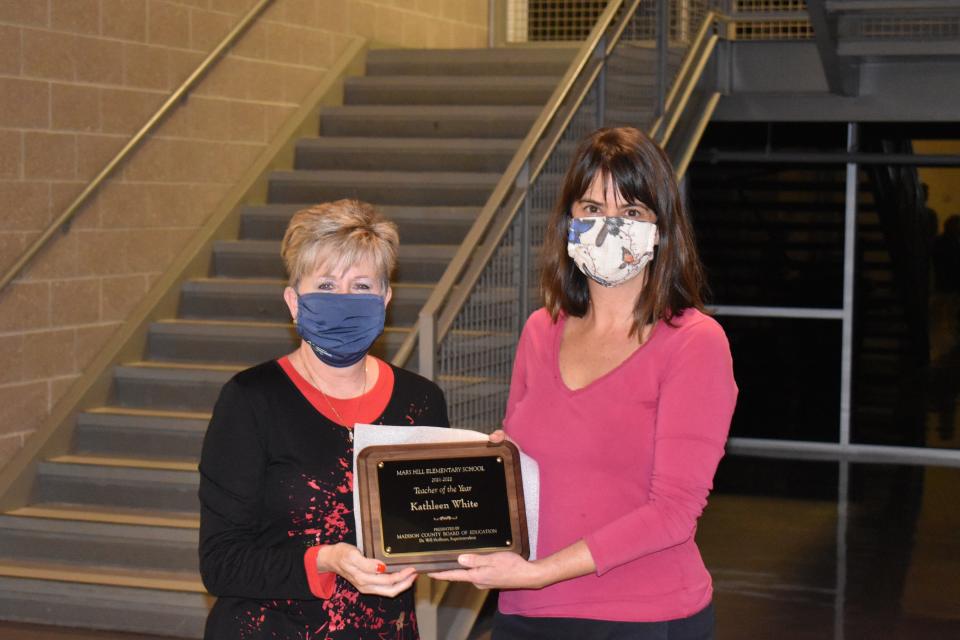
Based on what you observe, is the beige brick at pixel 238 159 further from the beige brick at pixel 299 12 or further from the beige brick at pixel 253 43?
the beige brick at pixel 299 12

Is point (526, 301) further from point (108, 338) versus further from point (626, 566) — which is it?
point (626, 566)

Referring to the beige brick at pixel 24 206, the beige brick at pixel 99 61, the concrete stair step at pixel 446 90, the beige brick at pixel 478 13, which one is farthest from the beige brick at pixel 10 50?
the beige brick at pixel 478 13

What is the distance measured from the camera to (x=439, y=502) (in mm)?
1994

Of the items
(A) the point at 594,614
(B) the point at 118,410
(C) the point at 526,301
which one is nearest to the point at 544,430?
(A) the point at 594,614

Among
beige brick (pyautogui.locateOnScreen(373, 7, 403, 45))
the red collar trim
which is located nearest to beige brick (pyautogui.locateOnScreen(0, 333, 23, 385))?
beige brick (pyautogui.locateOnScreen(373, 7, 403, 45))

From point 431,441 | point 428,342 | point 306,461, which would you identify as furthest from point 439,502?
point 428,342

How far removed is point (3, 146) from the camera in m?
5.41

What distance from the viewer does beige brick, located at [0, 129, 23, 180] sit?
5.41 m

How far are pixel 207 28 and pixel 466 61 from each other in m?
1.88

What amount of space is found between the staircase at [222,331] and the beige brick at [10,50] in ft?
4.77

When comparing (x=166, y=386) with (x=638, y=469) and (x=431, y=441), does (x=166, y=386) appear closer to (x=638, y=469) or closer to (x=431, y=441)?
(x=431, y=441)

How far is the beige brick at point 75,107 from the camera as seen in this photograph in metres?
5.70

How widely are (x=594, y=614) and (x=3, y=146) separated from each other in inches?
163

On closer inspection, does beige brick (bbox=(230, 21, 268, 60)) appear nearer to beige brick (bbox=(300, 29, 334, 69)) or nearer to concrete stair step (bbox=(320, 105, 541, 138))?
beige brick (bbox=(300, 29, 334, 69))
